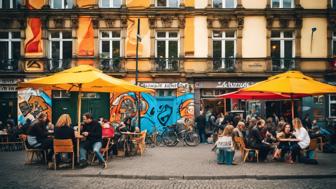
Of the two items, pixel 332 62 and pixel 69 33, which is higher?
pixel 69 33

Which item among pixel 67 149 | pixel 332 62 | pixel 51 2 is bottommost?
pixel 67 149

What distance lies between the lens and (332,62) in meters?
26.8

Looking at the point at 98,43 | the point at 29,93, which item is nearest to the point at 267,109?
the point at 98,43

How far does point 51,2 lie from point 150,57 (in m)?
7.40

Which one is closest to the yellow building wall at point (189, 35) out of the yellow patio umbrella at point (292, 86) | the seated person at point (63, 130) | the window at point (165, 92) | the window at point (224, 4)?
the window at point (224, 4)

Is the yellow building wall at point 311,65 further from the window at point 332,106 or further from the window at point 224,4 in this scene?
the window at point 224,4

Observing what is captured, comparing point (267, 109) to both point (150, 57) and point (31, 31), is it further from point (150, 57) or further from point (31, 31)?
point (31, 31)

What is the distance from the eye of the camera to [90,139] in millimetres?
13117

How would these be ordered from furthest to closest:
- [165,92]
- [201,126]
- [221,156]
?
[165,92]
[201,126]
[221,156]

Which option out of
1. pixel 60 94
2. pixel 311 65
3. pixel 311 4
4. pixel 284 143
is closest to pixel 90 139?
pixel 284 143

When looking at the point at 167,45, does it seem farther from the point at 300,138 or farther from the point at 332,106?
the point at 300,138

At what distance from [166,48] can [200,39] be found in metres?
2.26

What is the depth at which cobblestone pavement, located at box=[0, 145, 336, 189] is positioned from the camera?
10406 mm

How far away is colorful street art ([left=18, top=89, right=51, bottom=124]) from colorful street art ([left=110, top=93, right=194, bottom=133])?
4.19 m
